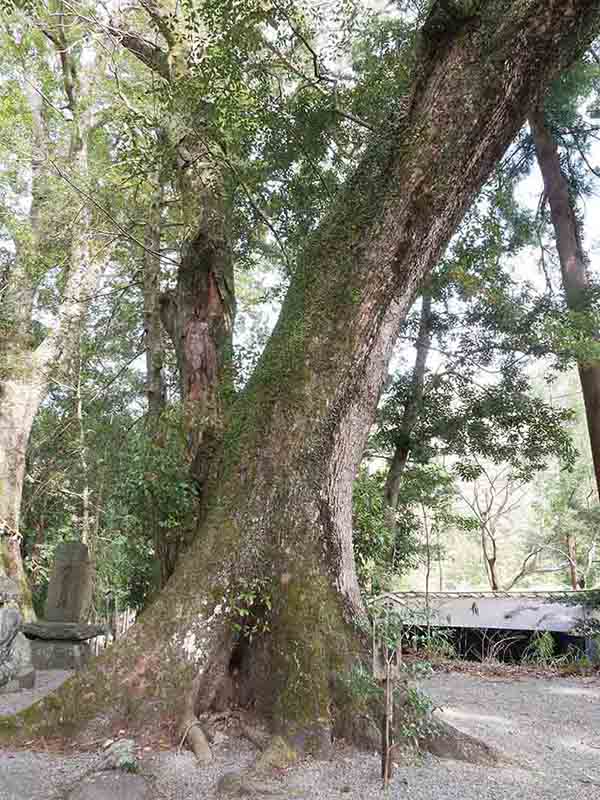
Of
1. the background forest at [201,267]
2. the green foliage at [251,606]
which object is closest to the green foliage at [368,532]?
the background forest at [201,267]

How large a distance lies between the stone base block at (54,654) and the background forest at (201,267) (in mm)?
1048

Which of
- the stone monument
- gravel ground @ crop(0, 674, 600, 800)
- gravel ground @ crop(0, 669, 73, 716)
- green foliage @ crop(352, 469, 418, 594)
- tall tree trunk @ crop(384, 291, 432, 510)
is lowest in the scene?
gravel ground @ crop(0, 669, 73, 716)

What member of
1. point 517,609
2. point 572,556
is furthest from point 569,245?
point 572,556

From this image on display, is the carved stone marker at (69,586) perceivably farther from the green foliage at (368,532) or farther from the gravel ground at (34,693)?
the green foliage at (368,532)

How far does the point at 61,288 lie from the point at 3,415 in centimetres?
289

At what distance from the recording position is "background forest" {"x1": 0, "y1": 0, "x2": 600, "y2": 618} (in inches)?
207

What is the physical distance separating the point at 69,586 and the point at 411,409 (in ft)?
17.1

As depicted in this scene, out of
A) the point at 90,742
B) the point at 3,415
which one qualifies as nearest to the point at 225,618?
the point at 90,742

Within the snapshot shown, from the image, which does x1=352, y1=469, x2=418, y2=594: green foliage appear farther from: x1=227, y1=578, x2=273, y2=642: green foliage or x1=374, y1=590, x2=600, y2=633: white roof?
x1=227, y1=578, x2=273, y2=642: green foliage

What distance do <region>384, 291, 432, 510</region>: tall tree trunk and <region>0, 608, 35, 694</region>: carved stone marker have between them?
4.72 meters

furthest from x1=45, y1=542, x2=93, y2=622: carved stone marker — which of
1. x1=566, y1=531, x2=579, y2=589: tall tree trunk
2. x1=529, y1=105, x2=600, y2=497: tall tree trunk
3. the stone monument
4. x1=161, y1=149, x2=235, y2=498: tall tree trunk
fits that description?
x1=566, y1=531, x2=579, y2=589: tall tree trunk

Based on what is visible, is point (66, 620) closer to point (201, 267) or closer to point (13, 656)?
point (13, 656)

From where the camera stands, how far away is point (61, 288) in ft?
35.4

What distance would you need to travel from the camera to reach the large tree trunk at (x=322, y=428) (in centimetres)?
343
